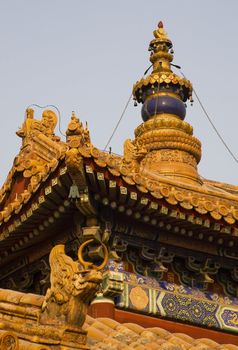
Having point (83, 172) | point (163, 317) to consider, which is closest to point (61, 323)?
point (83, 172)

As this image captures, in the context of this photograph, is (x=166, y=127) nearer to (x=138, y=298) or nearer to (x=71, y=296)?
(x=138, y=298)

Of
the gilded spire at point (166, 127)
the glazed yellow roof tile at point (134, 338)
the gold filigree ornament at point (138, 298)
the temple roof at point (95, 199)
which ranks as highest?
the gilded spire at point (166, 127)

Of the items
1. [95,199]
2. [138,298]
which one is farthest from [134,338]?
[95,199]

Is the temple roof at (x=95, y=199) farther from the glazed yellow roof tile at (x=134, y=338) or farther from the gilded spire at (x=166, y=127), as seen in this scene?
the gilded spire at (x=166, y=127)

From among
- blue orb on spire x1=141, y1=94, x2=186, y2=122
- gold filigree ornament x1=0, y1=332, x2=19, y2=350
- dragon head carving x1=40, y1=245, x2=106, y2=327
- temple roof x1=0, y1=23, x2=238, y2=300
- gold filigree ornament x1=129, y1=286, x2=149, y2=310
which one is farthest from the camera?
blue orb on spire x1=141, y1=94, x2=186, y2=122

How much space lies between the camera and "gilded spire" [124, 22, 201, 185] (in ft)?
69.7

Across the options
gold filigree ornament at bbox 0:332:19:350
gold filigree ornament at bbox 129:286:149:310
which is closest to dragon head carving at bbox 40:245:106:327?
gold filigree ornament at bbox 0:332:19:350

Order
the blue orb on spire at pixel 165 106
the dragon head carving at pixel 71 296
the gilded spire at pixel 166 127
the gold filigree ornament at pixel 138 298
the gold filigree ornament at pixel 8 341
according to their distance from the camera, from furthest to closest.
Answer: the blue orb on spire at pixel 165 106
the gilded spire at pixel 166 127
the gold filigree ornament at pixel 138 298
the dragon head carving at pixel 71 296
the gold filigree ornament at pixel 8 341

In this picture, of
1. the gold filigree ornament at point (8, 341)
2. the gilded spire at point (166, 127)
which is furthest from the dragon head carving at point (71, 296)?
the gilded spire at point (166, 127)

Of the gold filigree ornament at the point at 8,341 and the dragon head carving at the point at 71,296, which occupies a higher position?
the dragon head carving at the point at 71,296

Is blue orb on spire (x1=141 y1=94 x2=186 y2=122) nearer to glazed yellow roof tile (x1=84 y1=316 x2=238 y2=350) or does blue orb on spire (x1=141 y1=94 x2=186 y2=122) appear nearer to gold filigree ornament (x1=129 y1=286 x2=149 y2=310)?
gold filigree ornament (x1=129 y1=286 x2=149 y2=310)

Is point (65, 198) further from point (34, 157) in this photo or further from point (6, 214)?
point (34, 157)

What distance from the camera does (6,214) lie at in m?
15.7

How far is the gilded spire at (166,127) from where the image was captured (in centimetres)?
2125
